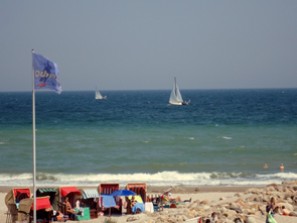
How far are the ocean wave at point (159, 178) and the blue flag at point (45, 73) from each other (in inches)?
710

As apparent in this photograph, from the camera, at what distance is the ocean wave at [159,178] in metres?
33.3

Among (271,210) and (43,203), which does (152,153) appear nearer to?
(43,203)

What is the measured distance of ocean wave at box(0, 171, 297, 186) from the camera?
3328cm

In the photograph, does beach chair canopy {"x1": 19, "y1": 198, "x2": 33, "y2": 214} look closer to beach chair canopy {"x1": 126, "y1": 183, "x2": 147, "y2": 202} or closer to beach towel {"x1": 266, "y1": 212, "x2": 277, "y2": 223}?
beach chair canopy {"x1": 126, "y1": 183, "x2": 147, "y2": 202}

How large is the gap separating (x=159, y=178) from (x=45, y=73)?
20.8 m

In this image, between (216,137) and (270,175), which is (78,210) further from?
(216,137)

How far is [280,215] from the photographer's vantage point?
19.5 metres

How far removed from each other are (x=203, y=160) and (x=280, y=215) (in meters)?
21.2

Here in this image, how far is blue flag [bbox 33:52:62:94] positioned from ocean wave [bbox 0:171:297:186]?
18.0m

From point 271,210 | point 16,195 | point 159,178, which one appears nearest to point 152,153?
point 159,178

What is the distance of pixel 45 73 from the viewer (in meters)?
15.5

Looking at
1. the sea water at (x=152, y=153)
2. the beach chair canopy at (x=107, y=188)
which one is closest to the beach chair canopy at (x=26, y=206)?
the beach chair canopy at (x=107, y=188)

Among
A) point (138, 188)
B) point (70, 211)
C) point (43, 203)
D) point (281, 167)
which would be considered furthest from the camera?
point (281, 167)

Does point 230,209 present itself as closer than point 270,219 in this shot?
No
